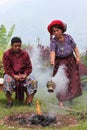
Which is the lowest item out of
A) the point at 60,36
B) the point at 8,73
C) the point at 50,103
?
the point at 50,103

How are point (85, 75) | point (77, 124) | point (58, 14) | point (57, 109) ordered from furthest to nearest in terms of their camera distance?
point (58, 14) < point (85, 75) < point (57, 109) < point (77, 124)

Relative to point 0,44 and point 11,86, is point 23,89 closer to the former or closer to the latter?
point 11,86

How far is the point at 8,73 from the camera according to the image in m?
11.1

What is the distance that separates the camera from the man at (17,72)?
433 inches

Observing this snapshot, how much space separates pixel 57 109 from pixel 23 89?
106 cm

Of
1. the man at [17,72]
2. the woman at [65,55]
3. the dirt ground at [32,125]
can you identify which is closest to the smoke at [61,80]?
A: the woman at [65,55]

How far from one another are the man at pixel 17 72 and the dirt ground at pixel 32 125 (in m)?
1.15

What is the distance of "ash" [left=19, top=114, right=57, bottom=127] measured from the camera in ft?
29.8

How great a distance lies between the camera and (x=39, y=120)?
30.0 feet

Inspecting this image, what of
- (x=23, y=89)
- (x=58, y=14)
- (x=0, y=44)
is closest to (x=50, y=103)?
(x=23, y=89)

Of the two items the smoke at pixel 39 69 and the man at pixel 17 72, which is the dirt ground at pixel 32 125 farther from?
the smoke at pixel 39 69

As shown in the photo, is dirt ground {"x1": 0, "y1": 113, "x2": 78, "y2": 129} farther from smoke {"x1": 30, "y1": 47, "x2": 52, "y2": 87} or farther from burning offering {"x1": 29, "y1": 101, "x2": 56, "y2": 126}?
smoke {"x1": 30, "y1": 47, "x2": 52, "y2": 87}

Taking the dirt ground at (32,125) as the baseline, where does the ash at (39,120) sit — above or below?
above

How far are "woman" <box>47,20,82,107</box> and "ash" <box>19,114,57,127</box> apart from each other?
5.89ft
